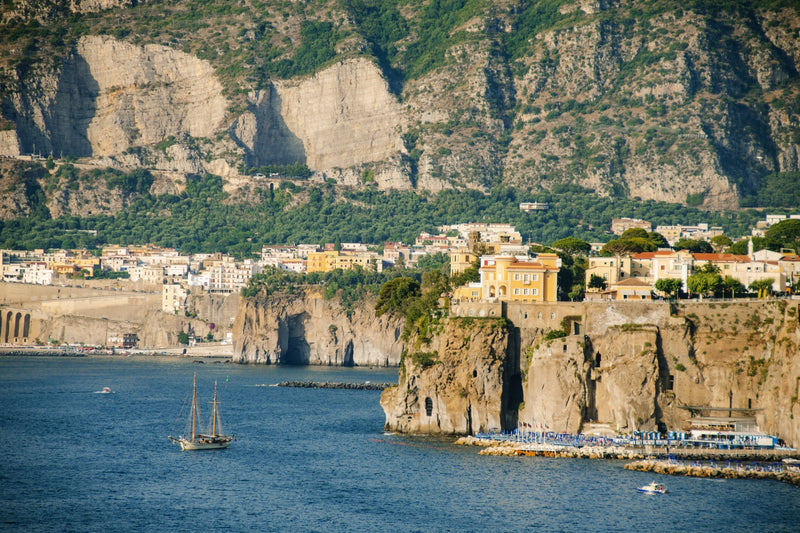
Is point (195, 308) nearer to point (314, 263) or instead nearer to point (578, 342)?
point (314, 263)

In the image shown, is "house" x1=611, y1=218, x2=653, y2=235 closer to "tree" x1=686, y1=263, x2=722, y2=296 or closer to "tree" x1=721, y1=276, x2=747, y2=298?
"tree" x1=721, y1=276, x2=747, y2=298

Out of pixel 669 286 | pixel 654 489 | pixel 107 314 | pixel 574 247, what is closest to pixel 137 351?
pixel 107 314

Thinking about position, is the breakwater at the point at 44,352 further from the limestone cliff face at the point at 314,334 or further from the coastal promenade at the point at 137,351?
the limestone cliff face at the point at 314,334

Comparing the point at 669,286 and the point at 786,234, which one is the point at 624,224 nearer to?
the point at 786,234

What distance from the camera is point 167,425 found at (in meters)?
91.8

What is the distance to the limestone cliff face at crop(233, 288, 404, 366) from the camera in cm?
15662

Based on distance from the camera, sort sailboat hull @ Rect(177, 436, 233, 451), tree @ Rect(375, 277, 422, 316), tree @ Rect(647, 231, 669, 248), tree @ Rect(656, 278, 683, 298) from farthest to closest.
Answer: tree @ Rect(647, 231, 669, 248) → tree @ Rect(375, 277, 422, 316) → tree @ Rect(656, 278, 683, 298) → sailboat hull @ Rect(177, 436, 233, 451)

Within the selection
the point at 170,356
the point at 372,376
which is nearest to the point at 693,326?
the point at 372,376

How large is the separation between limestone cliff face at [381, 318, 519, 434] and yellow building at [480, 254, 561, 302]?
500 cm

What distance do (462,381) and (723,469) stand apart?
1726cm

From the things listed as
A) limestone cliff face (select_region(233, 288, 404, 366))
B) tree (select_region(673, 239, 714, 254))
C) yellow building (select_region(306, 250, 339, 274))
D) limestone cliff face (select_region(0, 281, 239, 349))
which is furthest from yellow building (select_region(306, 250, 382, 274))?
tree (select_region(673, 239, 714, 254))

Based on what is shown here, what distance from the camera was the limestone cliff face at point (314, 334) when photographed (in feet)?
514

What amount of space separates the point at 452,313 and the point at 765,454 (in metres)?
20.7

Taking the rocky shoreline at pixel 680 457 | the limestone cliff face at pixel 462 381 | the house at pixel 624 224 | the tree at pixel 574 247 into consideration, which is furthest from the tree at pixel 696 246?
the house at pixel 624 224
